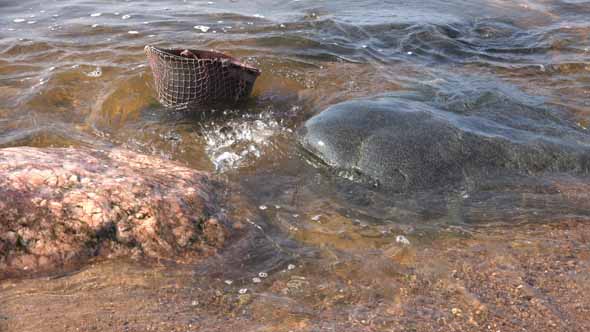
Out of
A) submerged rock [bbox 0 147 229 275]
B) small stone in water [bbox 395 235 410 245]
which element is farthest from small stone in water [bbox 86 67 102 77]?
small stone in water [bbox 395 235 410 245]

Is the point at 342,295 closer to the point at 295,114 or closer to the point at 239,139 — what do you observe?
the point at 239,139

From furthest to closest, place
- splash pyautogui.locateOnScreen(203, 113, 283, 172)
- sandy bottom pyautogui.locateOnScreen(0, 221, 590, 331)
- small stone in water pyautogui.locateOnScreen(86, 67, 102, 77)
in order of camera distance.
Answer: small stone in water pyautogui.locateOnScreen(86, 67, 102, 77), splash pyautogui.locateOnScreen(203, 113, 283, 172), sandy bottom pyautogui.locateOnScreen(0, 221, 590, 331)

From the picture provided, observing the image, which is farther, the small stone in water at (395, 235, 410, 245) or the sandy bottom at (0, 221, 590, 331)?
the small stone in water at (395, 235, 410, 245)

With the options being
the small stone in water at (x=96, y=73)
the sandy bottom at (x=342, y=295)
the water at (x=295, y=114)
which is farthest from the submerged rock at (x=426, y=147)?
the small stone in water at (x=96, y=73)

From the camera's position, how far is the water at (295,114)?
3033 millimetres

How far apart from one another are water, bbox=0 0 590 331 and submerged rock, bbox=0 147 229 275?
0.47 feet

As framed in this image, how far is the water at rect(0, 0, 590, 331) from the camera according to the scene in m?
3.03

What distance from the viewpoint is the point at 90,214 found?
318cm

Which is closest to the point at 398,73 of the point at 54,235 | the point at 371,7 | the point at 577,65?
the point at 577,65

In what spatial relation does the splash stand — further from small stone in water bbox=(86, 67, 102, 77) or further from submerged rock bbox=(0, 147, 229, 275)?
small stone in water bbox=(86, 67, 102, 77)

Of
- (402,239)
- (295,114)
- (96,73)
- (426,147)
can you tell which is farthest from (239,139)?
(96,73)

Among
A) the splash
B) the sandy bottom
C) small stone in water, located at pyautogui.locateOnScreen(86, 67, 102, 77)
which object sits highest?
small stone in water, located at pyautogui.locateOnScreen(86, 67, 102, 77)

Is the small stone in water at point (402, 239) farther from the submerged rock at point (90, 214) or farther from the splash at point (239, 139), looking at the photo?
the splash at point (239, 139)

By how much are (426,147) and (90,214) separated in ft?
8.67
